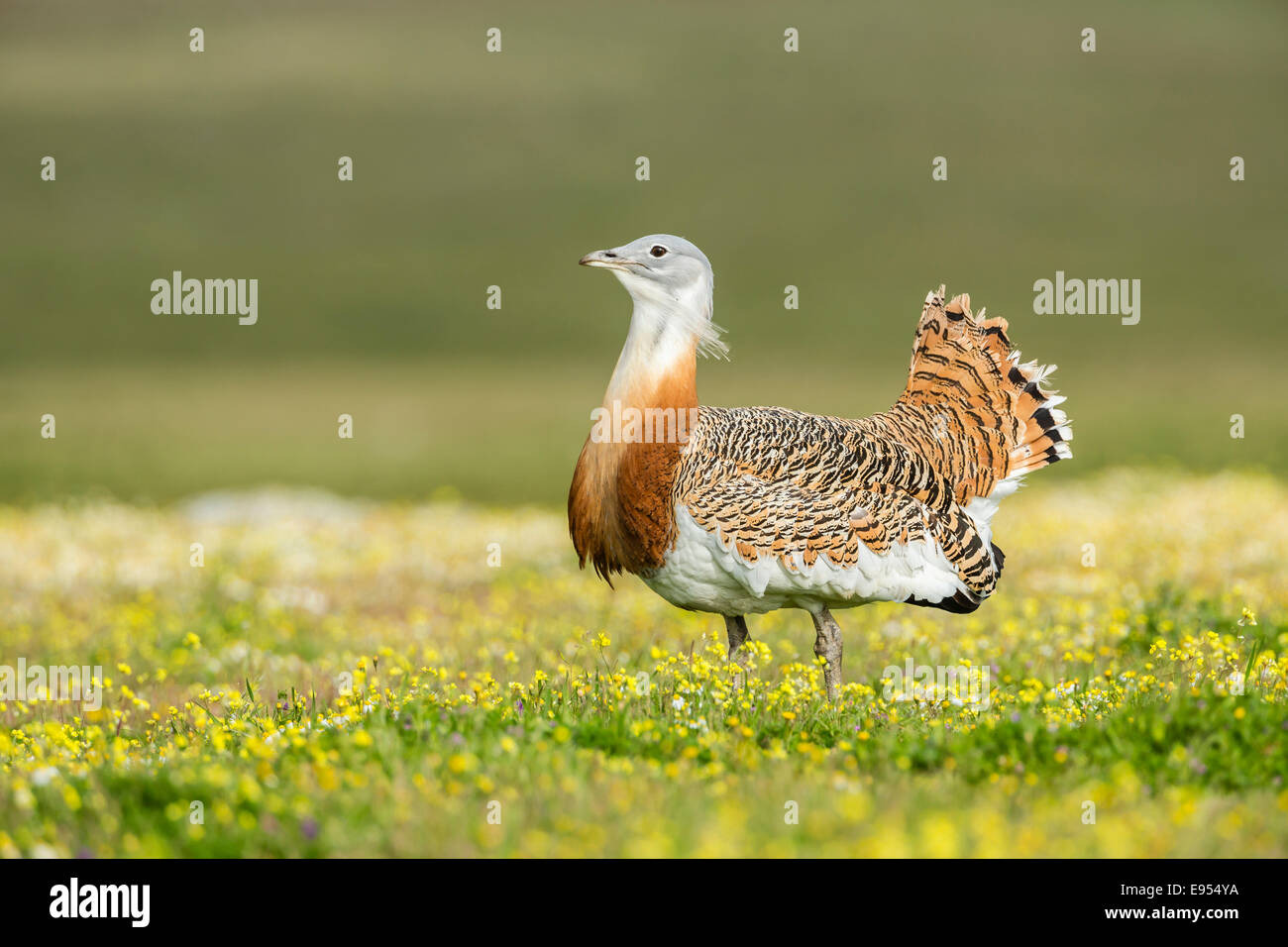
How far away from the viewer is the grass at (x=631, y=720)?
4059 millimetres

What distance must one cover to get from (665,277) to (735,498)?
1207 millimetres

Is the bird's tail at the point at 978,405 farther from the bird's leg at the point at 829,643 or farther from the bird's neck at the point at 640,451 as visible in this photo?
the bird's neck at the point at 640,451

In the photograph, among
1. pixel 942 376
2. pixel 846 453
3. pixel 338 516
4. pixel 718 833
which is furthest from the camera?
pixel 338 516

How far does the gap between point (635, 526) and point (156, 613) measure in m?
4.96

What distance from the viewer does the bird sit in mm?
6227

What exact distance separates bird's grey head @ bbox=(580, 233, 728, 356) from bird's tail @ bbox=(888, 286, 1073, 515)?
1738mm

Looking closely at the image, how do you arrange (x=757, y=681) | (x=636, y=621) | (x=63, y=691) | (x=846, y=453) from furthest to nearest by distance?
(x=636, y=621)
(x=63, y=691)
(x=846, y=453)
(x=757, y=681)

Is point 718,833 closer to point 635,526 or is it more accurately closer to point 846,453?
point 635,526

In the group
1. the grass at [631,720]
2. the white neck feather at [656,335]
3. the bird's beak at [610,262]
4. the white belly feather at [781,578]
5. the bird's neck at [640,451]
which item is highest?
the bird's beak at [610,262]

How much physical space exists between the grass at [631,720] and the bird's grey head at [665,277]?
170 cm

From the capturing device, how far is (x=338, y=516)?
1539 centimetres

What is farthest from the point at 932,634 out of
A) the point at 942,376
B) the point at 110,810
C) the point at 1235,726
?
the point at 110,810
